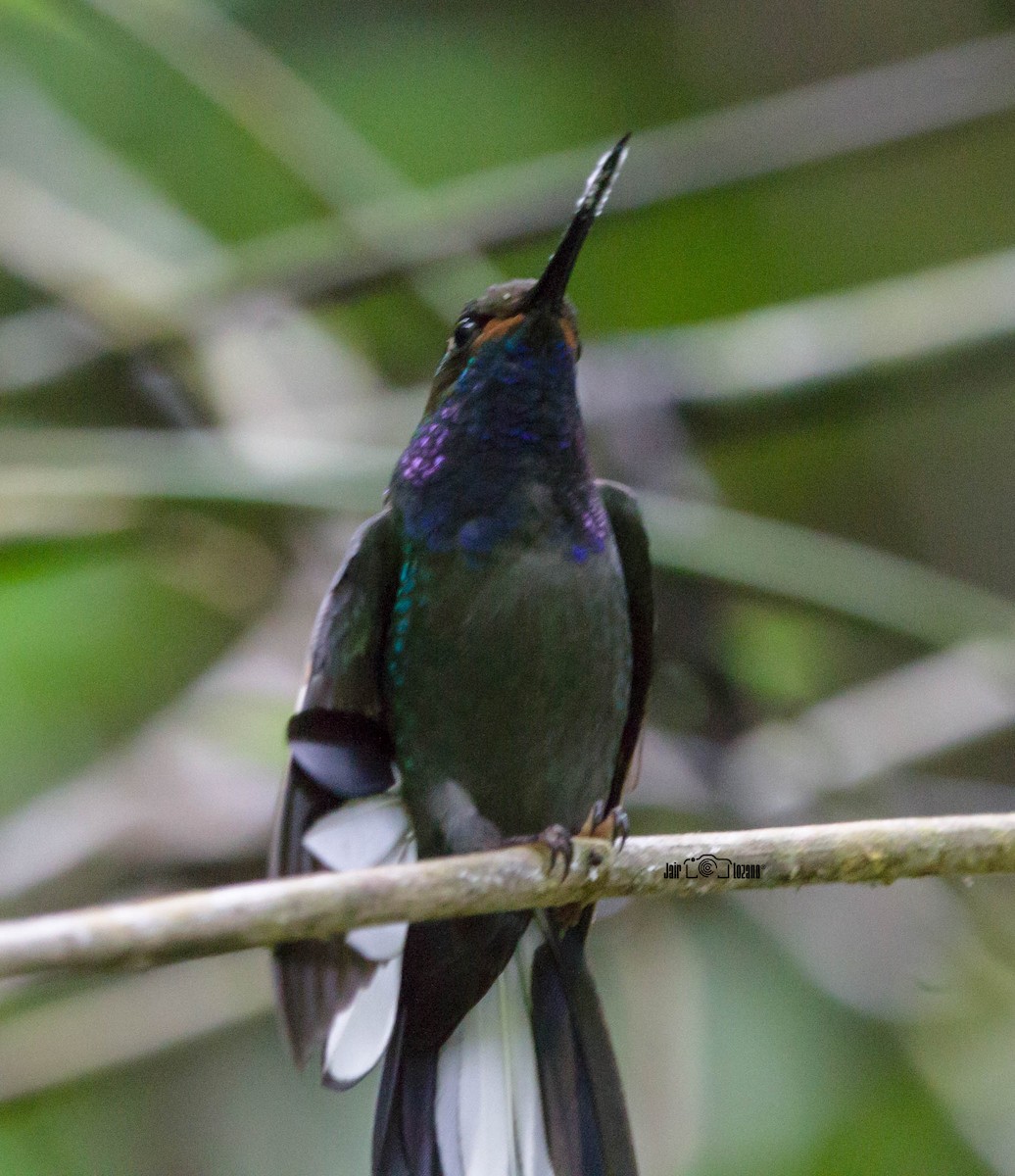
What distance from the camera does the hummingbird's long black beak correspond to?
1696 millimetres

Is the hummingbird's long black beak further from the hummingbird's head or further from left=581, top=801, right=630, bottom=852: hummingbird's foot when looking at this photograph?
left=581, top=801, right=630, bottom=852: hummingbird's foot

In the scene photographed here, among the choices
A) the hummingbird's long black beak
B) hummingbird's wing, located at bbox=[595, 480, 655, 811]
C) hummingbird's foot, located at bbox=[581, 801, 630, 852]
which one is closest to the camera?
the hummingbird's long black beak

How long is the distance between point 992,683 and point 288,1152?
5.59ft

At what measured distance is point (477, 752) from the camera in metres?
1.85

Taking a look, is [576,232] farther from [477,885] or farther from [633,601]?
[477,885]

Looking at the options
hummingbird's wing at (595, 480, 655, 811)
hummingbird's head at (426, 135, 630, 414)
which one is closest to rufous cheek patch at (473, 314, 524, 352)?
hummingbird's head at (426, 135, 630, 414)

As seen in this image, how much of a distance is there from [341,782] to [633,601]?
1.74 ft

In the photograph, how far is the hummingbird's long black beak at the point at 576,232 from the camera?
1696 mm

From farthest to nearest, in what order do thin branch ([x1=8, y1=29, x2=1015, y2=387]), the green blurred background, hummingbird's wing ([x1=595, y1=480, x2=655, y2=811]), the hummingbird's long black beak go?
thin branch ([x1=8, y1=29, x2=1015, y2=387]) → the green blurred background → hummingbird's wing ([x1=595, y1=480, x2=655, y2=811]) → the hummingbird's long black beak

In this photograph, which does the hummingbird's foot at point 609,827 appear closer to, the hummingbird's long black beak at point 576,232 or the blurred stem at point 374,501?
the hummingbird's long black beak at point 576,232

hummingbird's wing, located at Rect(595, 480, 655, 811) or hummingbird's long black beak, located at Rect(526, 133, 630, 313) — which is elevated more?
hummingbird's long black beak, located at Rect(526, 133, 630, 313)

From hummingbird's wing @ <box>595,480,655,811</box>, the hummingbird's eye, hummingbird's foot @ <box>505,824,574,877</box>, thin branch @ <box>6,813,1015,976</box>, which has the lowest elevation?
thin branch @ <box>6,813,1015,976</box>

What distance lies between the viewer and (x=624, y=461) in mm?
3156

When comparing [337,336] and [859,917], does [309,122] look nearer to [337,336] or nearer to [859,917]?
[337,336]
